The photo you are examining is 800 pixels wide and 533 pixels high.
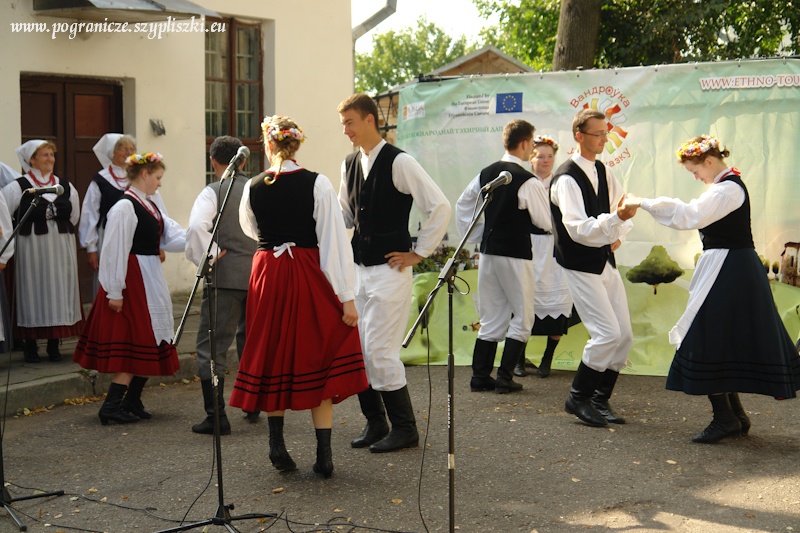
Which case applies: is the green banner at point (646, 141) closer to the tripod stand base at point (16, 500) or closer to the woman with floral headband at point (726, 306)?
the woman with floral headband at point (726, 306)

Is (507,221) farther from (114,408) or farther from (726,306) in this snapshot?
(114,408)

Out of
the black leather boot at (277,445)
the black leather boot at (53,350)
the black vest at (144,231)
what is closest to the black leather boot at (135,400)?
the black vest at (144,231)

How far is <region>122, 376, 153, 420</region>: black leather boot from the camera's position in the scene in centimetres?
694

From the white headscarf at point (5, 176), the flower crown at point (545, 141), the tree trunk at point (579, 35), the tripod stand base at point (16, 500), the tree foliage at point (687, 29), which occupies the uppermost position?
the tree foliage at point (687, 29)

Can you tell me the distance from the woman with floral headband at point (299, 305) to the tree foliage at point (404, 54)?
7498 cm

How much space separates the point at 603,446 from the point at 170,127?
7.20 m

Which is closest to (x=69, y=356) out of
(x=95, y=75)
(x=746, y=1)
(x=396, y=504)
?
(x=95, y=75)

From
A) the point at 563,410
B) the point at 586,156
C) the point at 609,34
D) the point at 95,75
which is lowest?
the point at 563,410

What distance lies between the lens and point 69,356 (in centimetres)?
859

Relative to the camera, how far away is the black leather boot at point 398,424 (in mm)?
5906

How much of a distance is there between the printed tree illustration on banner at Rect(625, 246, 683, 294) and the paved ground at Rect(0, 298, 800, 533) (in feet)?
4.61

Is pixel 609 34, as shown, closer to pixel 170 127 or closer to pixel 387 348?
pixel 170 127

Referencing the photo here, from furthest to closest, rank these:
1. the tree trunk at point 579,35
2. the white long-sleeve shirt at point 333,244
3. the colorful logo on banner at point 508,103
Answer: the tree trunk at point 579,35 → the colorful logo on banner at point 508,103 → the white long-sleeve shirt at point 333,244

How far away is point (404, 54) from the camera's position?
81.0 meters
